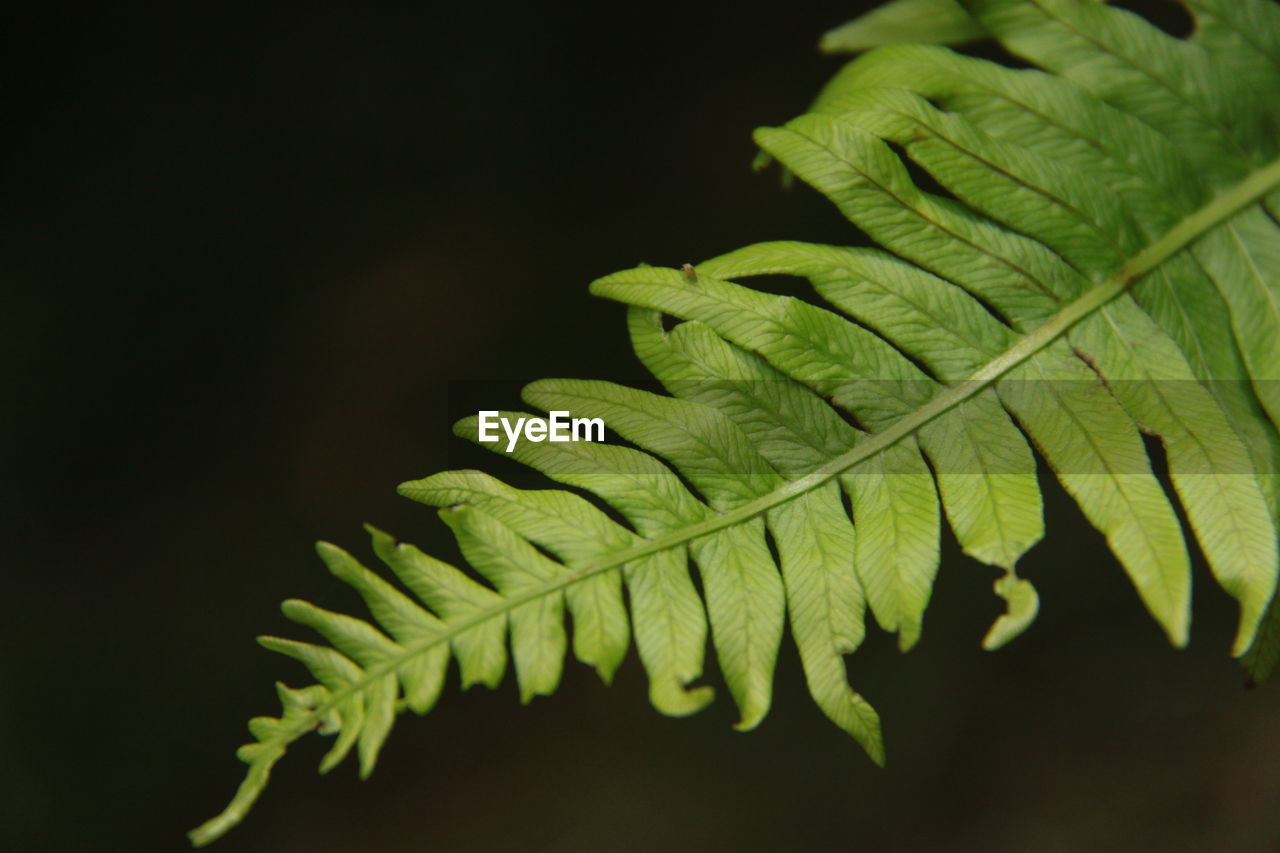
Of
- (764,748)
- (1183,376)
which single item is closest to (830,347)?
(1183,376)

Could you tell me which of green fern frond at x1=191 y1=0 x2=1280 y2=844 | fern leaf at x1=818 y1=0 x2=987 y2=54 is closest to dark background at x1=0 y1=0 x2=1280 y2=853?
fern leaf at x1=818 y1=0 x2=987 y2=54

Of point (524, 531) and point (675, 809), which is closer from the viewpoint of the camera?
point (524, 531)

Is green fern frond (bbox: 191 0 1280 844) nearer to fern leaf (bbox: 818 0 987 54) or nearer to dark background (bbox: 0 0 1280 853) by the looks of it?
fern leaf (bbox: 818 0 987 54)

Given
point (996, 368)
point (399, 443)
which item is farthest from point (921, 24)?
point (399, 443)

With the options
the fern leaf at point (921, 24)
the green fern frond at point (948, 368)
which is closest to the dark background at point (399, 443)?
the fern leaf at point (921, 24)

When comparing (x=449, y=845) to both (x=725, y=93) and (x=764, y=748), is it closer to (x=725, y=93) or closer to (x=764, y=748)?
(x=764, y=748)

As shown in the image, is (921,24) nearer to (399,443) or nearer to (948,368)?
(948,368)
